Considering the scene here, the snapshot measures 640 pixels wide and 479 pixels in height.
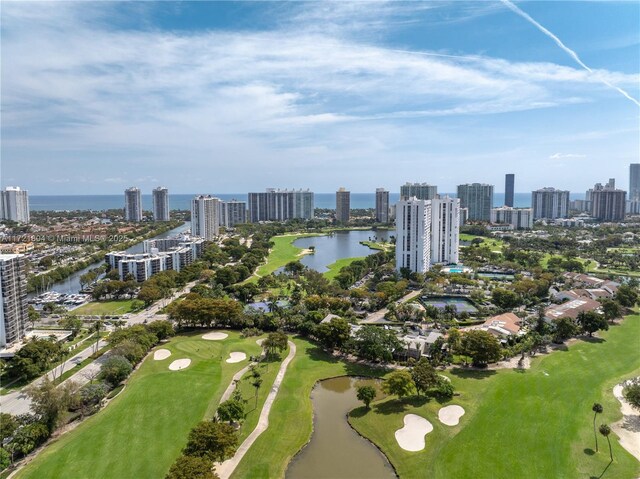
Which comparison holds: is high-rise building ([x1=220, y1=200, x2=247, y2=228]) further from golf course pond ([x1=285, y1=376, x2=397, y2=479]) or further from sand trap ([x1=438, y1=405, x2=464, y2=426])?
sand trap ([x1=438, y1=405, x2=464, y2=426])

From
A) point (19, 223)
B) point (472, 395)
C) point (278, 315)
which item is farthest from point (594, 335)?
point (19, 223)

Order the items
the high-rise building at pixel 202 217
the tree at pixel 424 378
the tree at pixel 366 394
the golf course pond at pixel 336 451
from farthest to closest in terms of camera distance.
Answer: the high-rise building at pixel 202 217 < the tree at pixel 424 378 < the tree at pixel 366 394 < the golf course pond at pixel 336 451

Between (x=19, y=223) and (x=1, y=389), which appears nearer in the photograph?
(x=1, y=389)

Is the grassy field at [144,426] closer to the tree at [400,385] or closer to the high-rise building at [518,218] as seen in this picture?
the tree at [400,385]

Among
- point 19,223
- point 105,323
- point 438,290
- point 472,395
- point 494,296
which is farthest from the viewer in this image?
point 19,223

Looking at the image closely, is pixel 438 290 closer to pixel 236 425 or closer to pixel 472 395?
pixel 472 395

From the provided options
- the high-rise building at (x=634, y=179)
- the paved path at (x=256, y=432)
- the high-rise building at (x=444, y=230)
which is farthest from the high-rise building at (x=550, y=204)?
the paved path at (x=256, y=432)

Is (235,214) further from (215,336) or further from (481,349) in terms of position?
(481,349)

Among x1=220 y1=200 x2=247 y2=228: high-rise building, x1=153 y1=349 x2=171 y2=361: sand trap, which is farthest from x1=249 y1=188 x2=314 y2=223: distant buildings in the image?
x1=153 y1=349 x2=171 y2=361: sand trap
